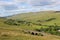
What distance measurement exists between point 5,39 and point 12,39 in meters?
1.40

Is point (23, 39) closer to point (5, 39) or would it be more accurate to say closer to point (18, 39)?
point (18, 39)

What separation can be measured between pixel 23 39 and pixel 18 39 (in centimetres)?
102

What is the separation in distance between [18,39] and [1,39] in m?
3.11

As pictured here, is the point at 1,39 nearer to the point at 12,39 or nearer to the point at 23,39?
the point at 12,39

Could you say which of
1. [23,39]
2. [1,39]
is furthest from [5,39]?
[23,39]

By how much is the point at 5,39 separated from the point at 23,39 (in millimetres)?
3376

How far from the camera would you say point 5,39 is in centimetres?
3369

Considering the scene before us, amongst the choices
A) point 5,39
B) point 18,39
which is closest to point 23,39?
point 18,39

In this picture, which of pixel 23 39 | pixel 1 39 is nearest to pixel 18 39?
pixel 23 39

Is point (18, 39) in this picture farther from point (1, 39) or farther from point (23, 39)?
point (1, 39)

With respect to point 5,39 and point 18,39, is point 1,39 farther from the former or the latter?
point 18,39

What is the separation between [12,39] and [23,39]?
2.06 m

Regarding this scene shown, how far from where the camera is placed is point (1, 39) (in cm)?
3297

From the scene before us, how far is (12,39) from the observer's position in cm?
3331
